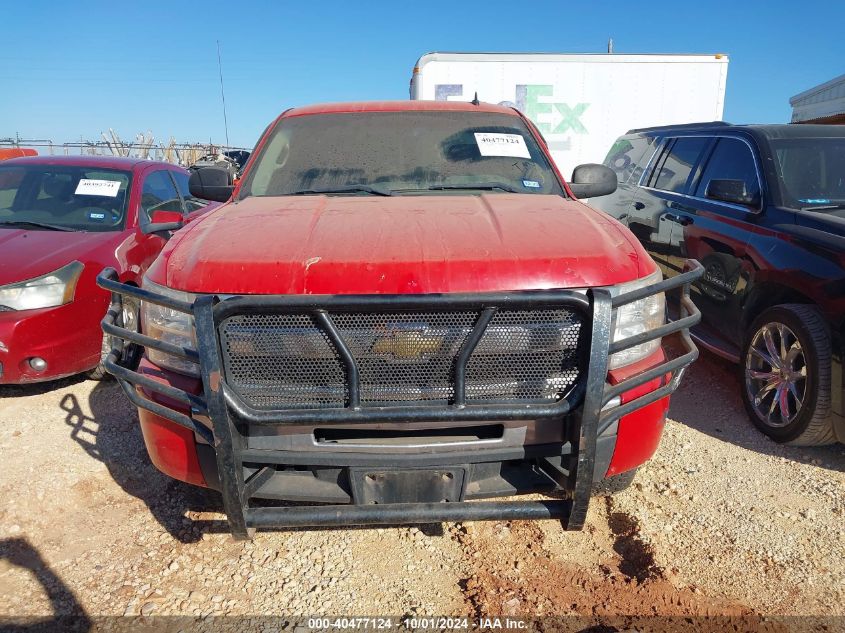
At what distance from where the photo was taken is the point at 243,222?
99.3 inches

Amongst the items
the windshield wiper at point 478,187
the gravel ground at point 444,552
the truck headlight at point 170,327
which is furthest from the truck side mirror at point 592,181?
the truck headlight at point 170,327

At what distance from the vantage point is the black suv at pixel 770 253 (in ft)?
10.6

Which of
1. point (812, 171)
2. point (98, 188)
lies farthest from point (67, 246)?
point (812, 171)

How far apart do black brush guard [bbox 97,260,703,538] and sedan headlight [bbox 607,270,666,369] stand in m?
0.09

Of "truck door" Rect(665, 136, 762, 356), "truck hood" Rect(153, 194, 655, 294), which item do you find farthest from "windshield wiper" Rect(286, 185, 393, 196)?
"truck door" Rect(665, 136, 762, 356)

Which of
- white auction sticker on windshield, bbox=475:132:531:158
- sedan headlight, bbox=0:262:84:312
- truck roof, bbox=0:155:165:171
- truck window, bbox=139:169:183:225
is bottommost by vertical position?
sedan headlight, bbox=0:262:84:312

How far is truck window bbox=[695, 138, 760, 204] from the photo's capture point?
428cm

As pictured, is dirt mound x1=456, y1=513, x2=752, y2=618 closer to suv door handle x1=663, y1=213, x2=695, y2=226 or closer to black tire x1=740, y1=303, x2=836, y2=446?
black tire x1=740, y1=303, x2=836, y2=446

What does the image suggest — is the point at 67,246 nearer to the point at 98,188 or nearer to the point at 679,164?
the point at 98,188

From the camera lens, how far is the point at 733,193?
4070mm

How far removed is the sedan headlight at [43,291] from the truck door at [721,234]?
437 cm

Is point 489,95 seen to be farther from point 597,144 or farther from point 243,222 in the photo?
point 243,222

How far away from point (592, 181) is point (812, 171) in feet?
6.13

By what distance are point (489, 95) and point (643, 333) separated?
29.7ft
